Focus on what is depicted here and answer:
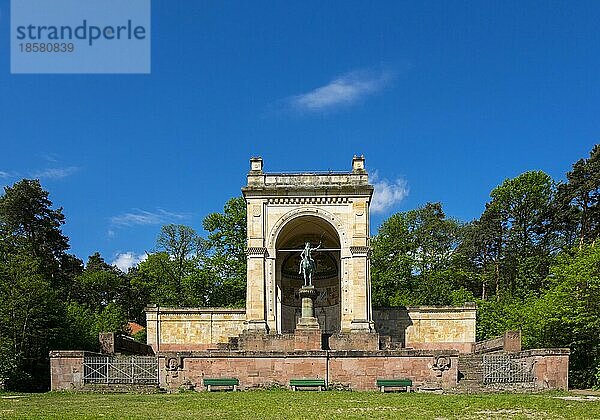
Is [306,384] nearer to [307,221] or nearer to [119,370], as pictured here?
[119,370]

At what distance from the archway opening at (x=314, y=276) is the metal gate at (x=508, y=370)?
15.9 metres

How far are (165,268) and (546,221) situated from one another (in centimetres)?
2995

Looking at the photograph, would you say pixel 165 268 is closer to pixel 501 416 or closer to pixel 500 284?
pixel 500 284

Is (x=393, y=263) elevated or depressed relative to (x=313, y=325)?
elevated

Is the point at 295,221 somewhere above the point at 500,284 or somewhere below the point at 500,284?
above

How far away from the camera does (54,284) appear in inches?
2071

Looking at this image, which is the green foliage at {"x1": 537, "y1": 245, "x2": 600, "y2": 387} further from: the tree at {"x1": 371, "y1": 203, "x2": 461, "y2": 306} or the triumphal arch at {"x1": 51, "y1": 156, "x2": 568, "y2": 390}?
the tree at {"x1": 371, "y1": 203, "x2": 461, "y2": 306}

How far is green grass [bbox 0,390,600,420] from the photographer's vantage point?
1600 cm

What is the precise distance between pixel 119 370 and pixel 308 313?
932 cm

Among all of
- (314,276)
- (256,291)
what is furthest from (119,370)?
(314,276)

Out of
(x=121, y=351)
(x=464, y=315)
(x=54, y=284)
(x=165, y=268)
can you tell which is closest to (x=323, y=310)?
(x=464, y=315)

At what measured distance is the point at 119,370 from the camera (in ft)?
86.5

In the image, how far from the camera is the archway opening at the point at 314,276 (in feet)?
135

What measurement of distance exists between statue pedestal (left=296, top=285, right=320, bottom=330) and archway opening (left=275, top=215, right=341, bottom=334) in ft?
24.5
